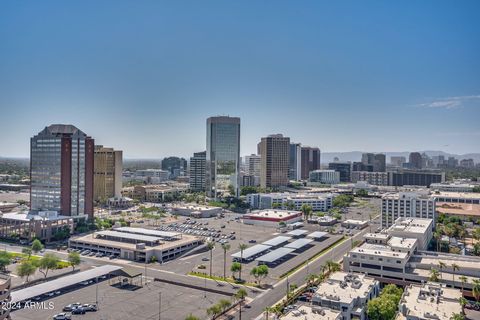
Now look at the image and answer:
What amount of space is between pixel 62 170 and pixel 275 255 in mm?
47799

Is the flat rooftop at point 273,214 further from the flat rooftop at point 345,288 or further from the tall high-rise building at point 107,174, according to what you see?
the tall high-rise building at point 107,174

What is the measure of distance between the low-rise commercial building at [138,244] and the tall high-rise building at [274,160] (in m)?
94.6

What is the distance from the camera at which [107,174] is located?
405 feet

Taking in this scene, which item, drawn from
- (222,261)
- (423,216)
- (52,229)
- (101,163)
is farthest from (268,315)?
(101,163)

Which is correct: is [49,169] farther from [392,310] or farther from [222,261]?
[392,310]

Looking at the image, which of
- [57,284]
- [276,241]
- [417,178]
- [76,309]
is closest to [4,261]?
[57,284]

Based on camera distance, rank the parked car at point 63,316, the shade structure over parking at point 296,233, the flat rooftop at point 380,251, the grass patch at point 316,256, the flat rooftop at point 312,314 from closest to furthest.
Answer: the flat rooftop at point 312,314 → the parked car at point 63,316 → the flat rooftop at point 380,251 → the grass patch at point 316,256 → the shade structure over parking at point 296,233

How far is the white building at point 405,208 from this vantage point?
8031cm

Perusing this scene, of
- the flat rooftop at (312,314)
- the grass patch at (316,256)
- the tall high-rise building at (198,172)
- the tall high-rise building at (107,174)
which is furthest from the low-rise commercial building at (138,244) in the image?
the tall high-rise building at (198,172)

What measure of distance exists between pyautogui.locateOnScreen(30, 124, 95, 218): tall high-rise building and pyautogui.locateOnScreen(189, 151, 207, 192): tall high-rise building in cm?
6954

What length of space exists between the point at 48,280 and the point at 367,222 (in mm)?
68493

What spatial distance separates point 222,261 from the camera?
2244 inches

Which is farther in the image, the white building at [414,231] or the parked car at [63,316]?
A: the white building at [414,231]

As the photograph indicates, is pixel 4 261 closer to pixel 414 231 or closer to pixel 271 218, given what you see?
pixel 271 218
